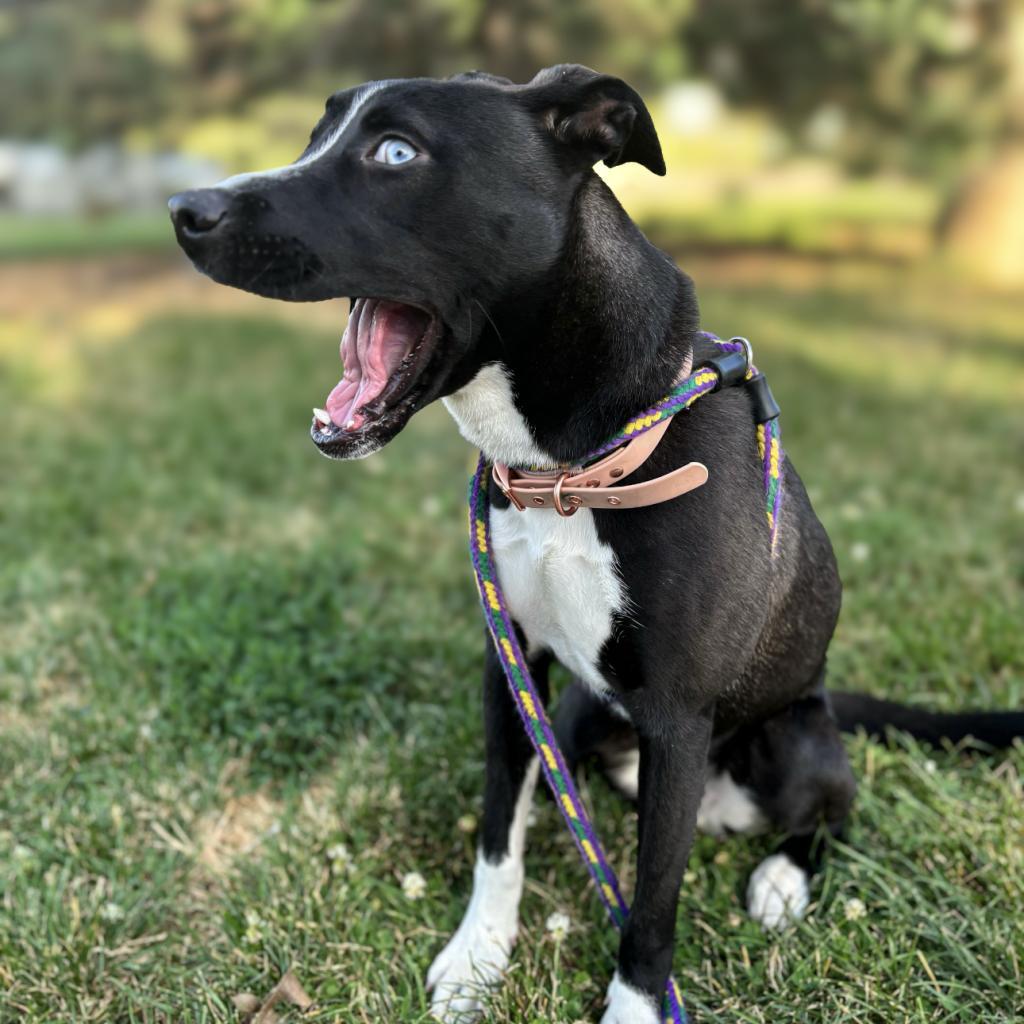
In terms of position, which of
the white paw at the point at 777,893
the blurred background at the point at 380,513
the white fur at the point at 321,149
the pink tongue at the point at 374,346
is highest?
the white fur at the point at 321,149

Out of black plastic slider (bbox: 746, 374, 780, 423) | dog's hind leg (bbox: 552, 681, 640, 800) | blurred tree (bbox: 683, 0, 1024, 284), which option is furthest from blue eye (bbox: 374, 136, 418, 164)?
blurred tree (bbox: 683, 0, 1024, 284)

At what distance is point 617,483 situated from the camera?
1.85m

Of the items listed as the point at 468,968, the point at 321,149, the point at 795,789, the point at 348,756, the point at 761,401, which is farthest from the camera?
the point at 348,756

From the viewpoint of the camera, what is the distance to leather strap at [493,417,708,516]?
5.94 ft

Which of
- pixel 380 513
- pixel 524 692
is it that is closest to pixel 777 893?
pixel 524 692

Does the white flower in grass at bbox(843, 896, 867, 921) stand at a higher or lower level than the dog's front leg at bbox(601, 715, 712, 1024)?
lower

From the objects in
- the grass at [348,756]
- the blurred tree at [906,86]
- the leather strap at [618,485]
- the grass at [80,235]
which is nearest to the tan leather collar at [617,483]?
the leather strap at [618,485]

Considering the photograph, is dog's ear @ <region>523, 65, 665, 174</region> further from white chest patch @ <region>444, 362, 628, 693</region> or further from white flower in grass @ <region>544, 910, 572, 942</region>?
white flower in grass @ <region>544, 910, 572, 942</region>

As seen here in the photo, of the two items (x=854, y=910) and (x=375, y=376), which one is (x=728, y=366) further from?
(x=854, y=910)

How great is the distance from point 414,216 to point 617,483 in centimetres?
56

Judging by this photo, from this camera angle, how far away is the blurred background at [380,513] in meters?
2.21

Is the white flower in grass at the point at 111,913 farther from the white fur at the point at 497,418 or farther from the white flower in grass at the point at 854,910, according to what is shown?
the white flower in grass at the point at 854,910

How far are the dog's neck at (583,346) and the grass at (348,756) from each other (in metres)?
1.07

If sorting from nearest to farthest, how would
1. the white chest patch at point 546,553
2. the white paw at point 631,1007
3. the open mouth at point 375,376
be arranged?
the open mouth at point 375,376 < the white chest patch at point 546,553 < the white paw at point 631,1007
